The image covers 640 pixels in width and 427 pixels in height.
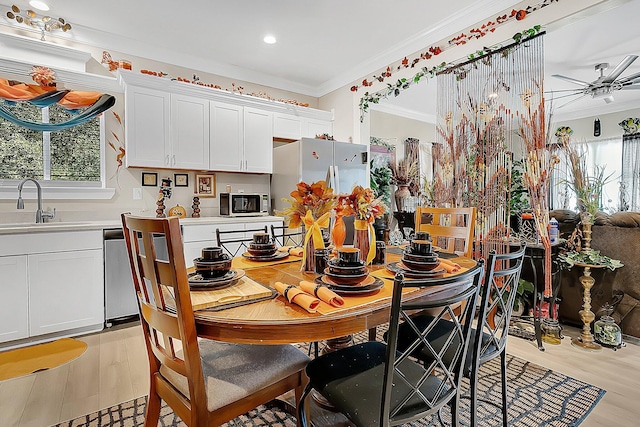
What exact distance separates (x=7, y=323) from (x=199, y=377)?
7.93 feet

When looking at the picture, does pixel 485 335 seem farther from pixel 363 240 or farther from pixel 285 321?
pixel 285 321

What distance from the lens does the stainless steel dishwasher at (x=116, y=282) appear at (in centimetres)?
285

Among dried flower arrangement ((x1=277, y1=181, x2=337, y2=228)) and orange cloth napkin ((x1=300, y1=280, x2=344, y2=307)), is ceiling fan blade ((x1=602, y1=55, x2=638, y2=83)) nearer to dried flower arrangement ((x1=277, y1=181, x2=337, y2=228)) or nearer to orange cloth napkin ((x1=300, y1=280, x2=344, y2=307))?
dried flower arrangement ((x1=277, y1=181, x2=337, y2=228))

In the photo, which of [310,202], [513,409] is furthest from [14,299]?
[513,409]

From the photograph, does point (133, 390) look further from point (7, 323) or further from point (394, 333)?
point (394, 333)

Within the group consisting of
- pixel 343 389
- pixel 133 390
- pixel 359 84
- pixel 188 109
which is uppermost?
pixel 359 84

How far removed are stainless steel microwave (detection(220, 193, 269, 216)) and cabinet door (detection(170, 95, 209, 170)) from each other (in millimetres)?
482

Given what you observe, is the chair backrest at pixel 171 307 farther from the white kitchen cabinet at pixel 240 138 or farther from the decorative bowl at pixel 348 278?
the white kitchen cabinet at pixel 240 138

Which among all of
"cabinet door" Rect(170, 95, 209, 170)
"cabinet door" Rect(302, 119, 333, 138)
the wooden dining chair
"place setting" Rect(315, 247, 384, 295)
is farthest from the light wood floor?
"cabinet door" Rect(302, 119, 333, 138)

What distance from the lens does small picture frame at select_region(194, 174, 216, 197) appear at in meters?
3.96

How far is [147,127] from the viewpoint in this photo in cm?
338

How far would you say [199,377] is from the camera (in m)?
1.06

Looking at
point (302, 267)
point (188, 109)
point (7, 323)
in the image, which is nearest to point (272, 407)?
point (302, 267)

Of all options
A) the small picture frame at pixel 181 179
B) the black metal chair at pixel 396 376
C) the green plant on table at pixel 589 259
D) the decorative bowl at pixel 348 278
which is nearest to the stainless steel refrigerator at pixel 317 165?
the small picture frame at pixel 181 179
